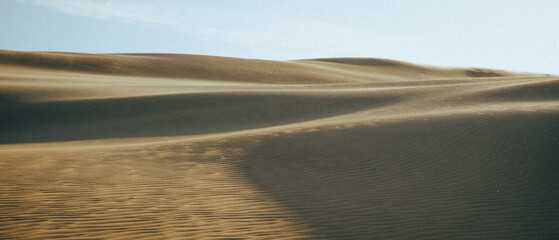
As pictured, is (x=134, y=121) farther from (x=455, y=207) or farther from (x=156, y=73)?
(x=156, y=73)

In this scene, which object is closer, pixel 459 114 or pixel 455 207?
pixel 455 207

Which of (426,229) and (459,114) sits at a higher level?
(459,114)

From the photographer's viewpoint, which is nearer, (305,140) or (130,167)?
(130,167)

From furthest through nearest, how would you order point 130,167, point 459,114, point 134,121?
point 134,121 → point 459,114 → point 130,167

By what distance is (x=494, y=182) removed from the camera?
A: 743cm

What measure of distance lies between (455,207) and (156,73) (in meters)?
35.6

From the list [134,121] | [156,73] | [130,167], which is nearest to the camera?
[130,167]

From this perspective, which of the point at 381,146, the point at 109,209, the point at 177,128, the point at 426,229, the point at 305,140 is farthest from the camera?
the point at 177,128

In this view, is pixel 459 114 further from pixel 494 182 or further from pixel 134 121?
pixel 134 121

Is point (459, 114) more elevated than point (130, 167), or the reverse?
point (459, 114)

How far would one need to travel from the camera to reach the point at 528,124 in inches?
399

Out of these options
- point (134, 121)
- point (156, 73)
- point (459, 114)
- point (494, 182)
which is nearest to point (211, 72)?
point (156, 73)

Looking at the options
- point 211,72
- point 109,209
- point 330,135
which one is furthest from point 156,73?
point 109,209

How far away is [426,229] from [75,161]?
6453mm
